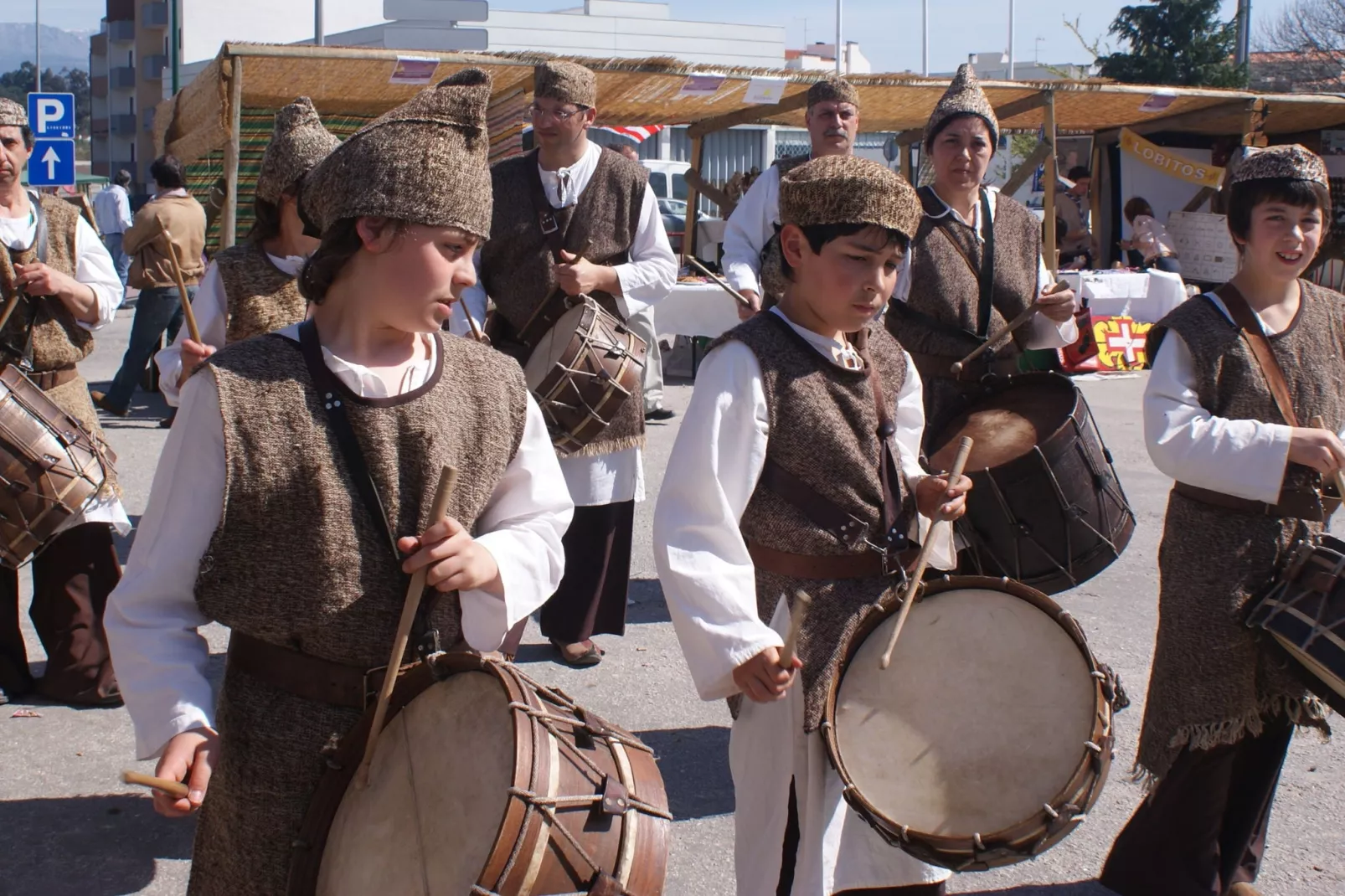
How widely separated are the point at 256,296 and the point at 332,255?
68.1 inches

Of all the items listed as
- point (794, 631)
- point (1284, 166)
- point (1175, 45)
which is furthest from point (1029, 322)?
point (1175, 45)

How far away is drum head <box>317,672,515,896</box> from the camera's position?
190cm

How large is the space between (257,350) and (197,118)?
23.6 feet

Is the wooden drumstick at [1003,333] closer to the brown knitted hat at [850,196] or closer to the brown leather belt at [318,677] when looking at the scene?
the brown knitted hat at [850,196]

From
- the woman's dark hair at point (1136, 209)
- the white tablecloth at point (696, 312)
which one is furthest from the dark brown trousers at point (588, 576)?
the woman's dark hair at point (1136, 209)

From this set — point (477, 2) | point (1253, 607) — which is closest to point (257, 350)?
point (1253, 607)

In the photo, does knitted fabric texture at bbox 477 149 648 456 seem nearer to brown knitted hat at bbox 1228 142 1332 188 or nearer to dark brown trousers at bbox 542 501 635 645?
dark brown trousers at bbox 542 501 635 645

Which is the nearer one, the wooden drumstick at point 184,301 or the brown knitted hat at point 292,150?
the wooden drumstick at point 184,301

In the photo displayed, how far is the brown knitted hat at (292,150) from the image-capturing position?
3.51 m

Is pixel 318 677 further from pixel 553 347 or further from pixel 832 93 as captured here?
pixel 832 93

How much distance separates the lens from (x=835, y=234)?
2729 millimetres

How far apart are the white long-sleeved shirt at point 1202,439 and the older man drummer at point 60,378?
133 inches

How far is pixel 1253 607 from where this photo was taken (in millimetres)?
3266

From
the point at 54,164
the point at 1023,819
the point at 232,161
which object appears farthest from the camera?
the point at 54,164
